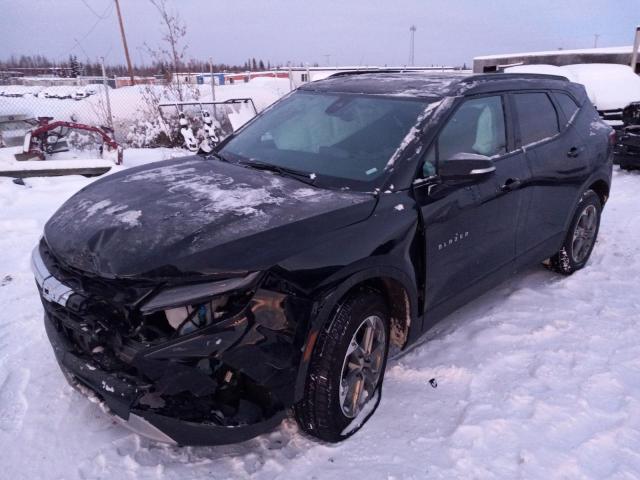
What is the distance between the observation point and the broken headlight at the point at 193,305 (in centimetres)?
206

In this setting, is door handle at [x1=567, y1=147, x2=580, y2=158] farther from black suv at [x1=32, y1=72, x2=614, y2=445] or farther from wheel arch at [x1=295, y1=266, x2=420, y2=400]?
wheel arch at [x1=295, y1=266, x2=420, y2=400]

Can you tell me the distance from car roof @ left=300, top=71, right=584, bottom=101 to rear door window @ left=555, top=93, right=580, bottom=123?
0.58 ft

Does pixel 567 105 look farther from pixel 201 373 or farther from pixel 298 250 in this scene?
pixel 201 373

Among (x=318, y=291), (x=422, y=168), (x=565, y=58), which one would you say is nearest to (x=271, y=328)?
(x=318, y=291)

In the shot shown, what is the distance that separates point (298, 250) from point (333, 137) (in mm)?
1230

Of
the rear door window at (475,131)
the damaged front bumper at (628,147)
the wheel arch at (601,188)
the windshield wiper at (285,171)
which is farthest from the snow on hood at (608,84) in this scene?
the windshield wiper at (285,171)

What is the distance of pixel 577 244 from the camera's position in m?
4.78

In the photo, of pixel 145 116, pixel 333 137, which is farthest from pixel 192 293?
pixel 145 116

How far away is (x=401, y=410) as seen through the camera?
2879mm

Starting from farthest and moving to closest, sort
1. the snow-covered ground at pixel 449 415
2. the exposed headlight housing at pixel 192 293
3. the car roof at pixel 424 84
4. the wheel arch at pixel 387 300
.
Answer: the car roof at pixel 424 84 → the snow-covered ground at pixel 449 415 → the wheel arch at pixel 387 300 → the exposed headlight housing at pixel 192 293

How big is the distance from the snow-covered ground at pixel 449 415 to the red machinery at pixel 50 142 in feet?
19.3

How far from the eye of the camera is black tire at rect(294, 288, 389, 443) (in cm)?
239

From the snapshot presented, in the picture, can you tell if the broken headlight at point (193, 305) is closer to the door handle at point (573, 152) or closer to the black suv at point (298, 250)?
the black suv at point (298, 250)

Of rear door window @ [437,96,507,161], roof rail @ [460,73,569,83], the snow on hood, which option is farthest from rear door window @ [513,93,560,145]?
the snow on hood
